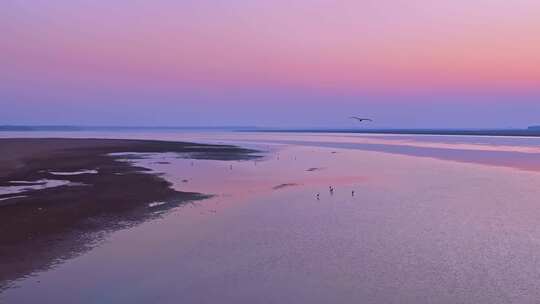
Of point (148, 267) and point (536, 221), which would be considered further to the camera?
point (536, 221)

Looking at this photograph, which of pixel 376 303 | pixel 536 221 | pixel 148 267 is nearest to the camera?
pixel 376 303

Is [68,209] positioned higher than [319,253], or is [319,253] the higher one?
[68,209]

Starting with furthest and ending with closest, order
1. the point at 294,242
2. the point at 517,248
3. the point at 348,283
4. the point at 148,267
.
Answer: the point at 294,242 < the point at 517,248 < the point at 148,267 < the point at 348,283

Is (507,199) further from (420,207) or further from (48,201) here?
(48,201)

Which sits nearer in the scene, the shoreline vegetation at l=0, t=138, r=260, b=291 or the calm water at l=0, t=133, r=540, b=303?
the calm water at l=0, t=133, r=540, b=303

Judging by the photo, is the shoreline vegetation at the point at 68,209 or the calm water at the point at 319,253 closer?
the calm water at the point at 319,253

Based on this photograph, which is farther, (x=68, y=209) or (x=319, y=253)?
(x=68, y=209)

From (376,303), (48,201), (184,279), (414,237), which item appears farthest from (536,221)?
(48,201)

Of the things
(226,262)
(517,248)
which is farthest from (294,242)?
(517,248)
